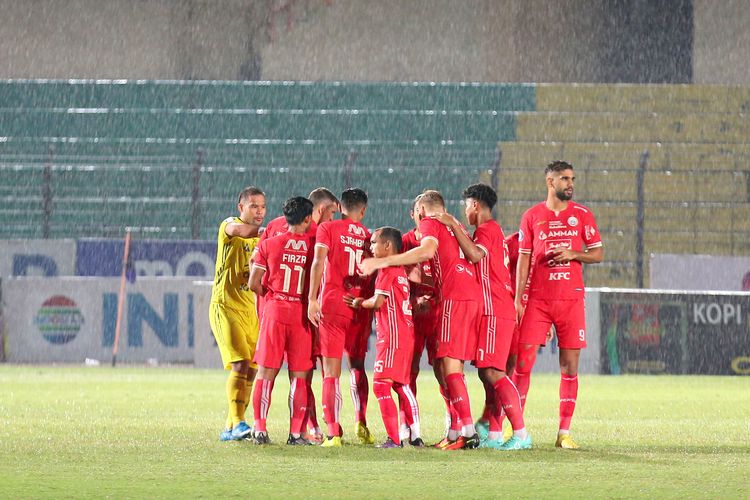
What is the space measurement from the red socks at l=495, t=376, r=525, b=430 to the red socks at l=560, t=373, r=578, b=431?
0.39 m

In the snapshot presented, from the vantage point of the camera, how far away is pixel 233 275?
31.0 feet

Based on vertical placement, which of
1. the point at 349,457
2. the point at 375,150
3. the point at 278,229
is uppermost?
the point at 375,150

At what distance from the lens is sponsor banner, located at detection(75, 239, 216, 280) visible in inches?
877

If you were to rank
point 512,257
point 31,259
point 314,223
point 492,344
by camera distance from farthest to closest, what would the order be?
1. point 31,259
2. point 512,257
3. point 314,223
4. point 492,344

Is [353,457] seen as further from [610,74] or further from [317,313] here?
[610,74]

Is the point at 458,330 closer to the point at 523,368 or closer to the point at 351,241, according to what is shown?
the point at 523,368

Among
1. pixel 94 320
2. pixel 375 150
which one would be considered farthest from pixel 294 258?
pixel 375 150

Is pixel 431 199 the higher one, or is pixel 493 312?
pixel 431 199

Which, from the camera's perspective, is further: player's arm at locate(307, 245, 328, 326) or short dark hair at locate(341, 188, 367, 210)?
short dark hair at locate(341, 188, 367, 210)

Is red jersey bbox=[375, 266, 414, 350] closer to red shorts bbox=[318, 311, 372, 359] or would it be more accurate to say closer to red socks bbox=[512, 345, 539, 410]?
red shorts bbox=[318, 311, 372, 359]

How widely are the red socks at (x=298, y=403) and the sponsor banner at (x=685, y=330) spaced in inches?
430

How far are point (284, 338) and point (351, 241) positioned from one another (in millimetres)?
826

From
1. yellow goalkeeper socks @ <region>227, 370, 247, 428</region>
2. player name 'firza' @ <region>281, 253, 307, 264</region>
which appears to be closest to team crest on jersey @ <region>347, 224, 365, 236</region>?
player name 'firza' @ <region>281, 253, 307, 264</region>

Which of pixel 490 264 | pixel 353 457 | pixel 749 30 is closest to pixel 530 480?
pixel 353 457
